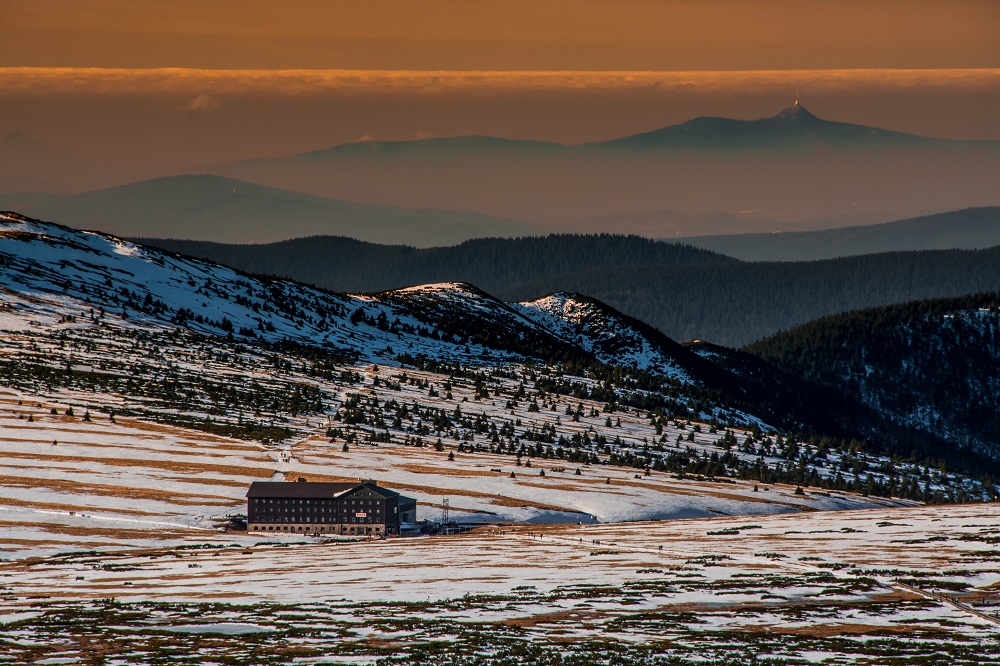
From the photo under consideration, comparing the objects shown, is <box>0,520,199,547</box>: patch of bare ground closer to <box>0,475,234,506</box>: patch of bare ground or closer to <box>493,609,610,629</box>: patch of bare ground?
<box>0,475,234,506</box>: patch of bare ground

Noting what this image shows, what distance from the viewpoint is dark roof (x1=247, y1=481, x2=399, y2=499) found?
146 meters

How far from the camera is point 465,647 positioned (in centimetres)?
7669

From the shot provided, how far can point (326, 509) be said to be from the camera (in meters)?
148

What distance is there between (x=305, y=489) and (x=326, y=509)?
338cm

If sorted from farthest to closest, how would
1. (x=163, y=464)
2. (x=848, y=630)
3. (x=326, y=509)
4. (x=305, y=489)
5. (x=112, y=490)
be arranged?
(x=163, y=464) < (x=112, y=490) < (x=305, y=489) < (x=326, y=509) < (x=848, y=630)

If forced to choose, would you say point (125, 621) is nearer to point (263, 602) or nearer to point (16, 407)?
point (263, 602)

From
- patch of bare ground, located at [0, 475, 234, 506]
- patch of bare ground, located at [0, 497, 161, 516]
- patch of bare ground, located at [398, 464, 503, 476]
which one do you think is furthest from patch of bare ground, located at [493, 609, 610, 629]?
patch of bare ground, located at [398, 464, 503, 476]

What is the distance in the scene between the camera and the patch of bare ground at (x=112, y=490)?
152625 millimetres

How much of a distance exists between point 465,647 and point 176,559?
2064 inches

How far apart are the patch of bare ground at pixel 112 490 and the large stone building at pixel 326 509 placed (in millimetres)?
7395

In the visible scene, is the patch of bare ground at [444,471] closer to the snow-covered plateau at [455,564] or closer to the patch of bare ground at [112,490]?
the snow-covered plateau at [455,564]

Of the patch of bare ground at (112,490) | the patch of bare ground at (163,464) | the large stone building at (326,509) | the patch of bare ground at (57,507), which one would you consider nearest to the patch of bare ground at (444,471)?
the patch of bare ground at (163,464)

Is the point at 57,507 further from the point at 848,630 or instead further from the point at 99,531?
the point at 848,630

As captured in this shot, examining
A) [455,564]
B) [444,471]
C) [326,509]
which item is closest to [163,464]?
[326,509]
